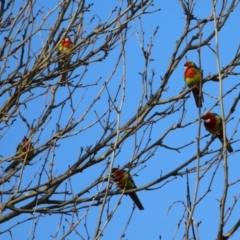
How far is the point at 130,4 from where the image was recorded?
15.7 ft

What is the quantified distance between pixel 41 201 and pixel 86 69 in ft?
3.52

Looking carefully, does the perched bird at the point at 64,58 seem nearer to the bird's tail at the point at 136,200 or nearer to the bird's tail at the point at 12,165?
the bird's tail at the point at 12,165

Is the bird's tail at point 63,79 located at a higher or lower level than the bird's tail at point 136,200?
higher

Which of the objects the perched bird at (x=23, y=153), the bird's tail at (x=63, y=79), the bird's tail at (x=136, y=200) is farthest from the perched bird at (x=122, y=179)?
the bird's tail at (x=63, y=79)

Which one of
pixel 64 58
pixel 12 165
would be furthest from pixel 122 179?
pixel 64 58

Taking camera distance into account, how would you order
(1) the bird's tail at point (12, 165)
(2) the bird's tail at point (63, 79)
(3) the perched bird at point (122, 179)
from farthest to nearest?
(1) the bird's tail at point (12, 165), (2) the bird's tail at point (63, 79), (3) the perched bird at point (122, 179)

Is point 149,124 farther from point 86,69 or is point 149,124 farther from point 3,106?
point 3,106

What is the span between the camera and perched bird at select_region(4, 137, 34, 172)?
4352mm

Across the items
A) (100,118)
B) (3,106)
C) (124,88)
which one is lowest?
(124,88)

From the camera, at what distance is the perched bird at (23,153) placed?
4.35 metres

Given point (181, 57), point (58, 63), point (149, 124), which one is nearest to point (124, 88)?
point (149, 124)

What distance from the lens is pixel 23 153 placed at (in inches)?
170

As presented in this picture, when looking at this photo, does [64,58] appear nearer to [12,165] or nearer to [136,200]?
[12,165]

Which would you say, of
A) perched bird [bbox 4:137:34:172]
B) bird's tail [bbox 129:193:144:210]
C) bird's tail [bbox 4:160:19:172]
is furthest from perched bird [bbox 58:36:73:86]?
bird's tail [bbox 129:193:144:210]
